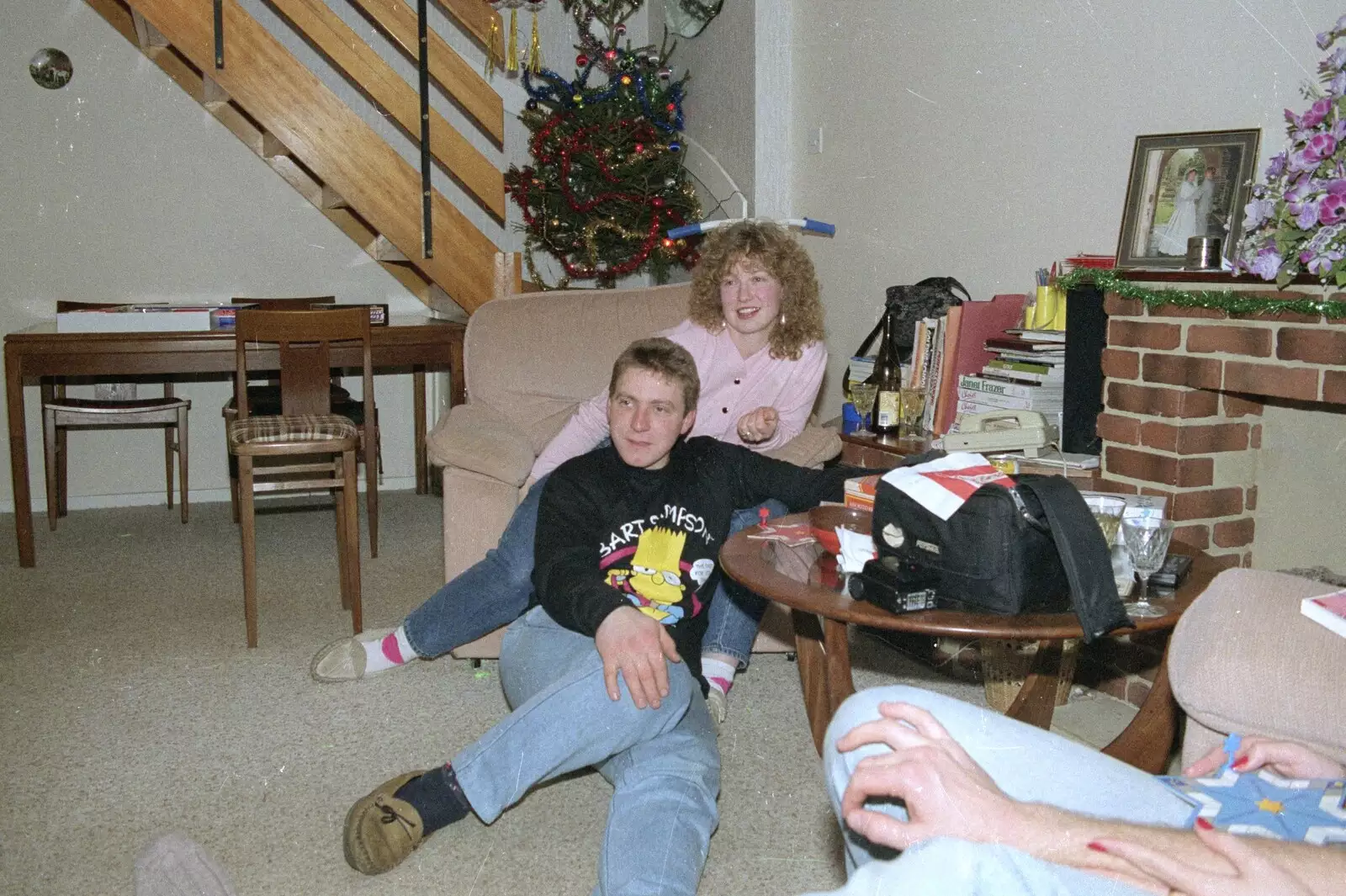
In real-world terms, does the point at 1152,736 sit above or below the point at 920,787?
below

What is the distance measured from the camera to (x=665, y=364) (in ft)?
7.06

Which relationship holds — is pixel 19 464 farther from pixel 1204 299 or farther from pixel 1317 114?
pixel 1317 114

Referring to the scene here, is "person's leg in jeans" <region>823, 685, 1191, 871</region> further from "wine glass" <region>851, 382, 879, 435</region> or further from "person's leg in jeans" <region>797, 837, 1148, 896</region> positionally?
"wine glass" <region>851, 382, 879, 435</region>

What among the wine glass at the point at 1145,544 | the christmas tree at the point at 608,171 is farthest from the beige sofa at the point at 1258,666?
the christmas tree at the point at 608,171

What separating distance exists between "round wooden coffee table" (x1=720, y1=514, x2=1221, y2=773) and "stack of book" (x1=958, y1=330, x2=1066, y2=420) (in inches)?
30.7

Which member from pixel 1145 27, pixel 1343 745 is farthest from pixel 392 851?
pixel 1145 27

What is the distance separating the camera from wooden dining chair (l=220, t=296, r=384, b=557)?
407 centimetres

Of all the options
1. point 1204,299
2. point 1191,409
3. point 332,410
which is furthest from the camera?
point 332,410

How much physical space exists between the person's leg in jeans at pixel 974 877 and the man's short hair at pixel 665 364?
126cm

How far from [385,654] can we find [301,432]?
0.74 meters

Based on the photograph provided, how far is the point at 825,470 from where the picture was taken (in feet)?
7.41

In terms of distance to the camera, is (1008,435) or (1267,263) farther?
(1008,435)

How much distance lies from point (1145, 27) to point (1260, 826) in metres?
2.01

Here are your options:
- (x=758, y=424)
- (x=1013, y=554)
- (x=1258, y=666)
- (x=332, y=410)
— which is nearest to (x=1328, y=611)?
(x=1258, y=666)
